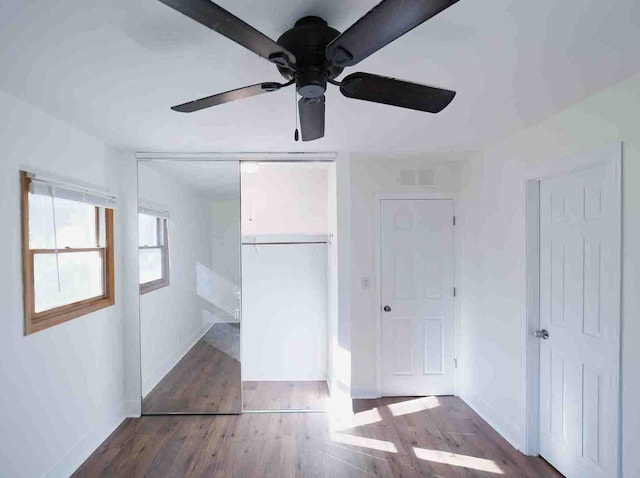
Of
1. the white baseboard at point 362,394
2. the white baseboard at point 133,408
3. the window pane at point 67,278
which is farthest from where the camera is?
the white baseboard at point 362,394

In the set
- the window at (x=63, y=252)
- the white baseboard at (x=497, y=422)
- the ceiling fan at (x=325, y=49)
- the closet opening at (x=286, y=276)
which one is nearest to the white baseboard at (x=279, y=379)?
the closet opening at (x=286, y=276)

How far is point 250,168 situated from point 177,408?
2.33 meters

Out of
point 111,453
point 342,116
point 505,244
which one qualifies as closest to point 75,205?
point 111,453

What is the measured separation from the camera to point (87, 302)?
8.64ft

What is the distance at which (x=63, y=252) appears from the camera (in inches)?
93.7

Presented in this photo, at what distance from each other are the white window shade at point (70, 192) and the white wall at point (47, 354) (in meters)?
0.08

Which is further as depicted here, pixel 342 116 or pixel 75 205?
pixel 75 205

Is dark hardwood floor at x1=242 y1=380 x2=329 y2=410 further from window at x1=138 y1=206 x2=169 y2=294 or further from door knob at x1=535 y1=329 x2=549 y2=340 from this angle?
door knob at x1=535 y1=329 x2=549 y2=340

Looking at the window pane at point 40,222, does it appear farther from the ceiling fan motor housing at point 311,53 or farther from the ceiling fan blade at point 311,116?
the ceiling fan motor housing at point 311,53

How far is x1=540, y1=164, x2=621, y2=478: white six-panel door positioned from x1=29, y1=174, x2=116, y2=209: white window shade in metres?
3.24

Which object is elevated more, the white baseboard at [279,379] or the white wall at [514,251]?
the white wall at [514,251]

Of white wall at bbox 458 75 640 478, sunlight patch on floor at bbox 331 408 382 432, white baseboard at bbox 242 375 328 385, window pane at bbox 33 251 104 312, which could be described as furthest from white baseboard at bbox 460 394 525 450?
window pane at bbox 33 251 104 312

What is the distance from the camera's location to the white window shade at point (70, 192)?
2078 mm

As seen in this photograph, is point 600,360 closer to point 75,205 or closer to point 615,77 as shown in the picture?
point 615,77
